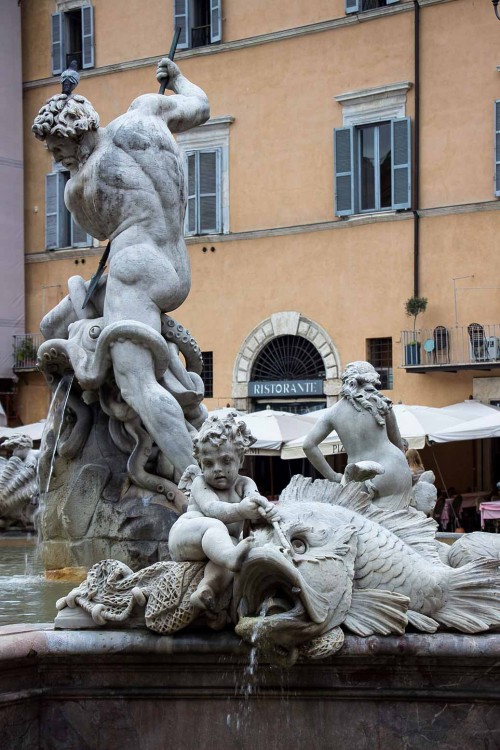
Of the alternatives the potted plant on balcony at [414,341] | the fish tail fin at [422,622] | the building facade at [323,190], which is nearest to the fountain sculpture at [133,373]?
the fish tail fin at [422,622]

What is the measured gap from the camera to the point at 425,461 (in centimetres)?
2270

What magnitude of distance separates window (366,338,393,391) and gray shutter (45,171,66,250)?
8154mm

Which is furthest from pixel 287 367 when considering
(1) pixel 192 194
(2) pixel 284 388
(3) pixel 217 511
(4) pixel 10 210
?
(3) pixel 217 511

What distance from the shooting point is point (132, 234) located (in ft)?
20.0

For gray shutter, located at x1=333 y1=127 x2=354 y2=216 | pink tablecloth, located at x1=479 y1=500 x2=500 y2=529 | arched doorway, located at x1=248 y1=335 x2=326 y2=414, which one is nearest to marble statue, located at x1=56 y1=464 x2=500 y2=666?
pink tablecloth, located at x1=479 y1=500 x2=500 y2=529

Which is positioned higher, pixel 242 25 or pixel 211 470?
pixel 242 25

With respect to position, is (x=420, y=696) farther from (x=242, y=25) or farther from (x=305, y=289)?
(x=242, y=25)

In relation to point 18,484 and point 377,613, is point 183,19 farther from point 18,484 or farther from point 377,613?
point 377,613

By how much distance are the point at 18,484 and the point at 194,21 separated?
66.3 feet

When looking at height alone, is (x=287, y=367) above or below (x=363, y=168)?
below

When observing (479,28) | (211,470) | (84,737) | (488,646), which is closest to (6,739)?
(84,737)

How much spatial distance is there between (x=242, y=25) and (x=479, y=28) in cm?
544

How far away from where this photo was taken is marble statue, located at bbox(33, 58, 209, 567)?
5.95m

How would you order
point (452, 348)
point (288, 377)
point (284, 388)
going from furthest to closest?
point (288, 377)
point (284, 388)
point (452, 348)
